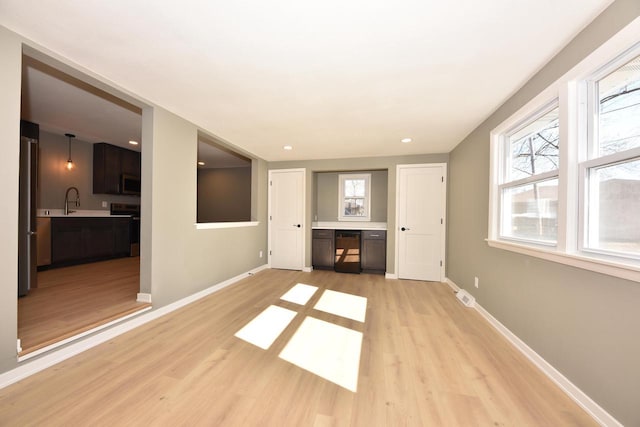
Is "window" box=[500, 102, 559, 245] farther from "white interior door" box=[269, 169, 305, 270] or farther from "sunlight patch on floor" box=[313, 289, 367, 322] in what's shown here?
"white interior door" box=[269, 169, 305, 270]

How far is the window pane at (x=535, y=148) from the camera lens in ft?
6.41

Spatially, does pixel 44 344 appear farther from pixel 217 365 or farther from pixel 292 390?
pixel 292 390

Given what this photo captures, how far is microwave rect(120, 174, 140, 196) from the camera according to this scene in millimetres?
5208

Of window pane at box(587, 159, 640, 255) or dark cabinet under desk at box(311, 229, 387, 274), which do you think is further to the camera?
dark cabinet under desk at box(311, 229, 387, 274)

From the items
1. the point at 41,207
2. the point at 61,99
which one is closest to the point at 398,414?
the point at 61,99

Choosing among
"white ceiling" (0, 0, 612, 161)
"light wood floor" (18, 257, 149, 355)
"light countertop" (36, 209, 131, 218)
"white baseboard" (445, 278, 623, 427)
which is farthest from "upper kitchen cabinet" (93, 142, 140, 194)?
"white baseboard" (445, 278, 623, 427)

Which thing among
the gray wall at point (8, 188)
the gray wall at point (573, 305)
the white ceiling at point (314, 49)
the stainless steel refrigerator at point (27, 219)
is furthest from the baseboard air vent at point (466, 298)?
the stainless steel refrigerator at point (27, 219)

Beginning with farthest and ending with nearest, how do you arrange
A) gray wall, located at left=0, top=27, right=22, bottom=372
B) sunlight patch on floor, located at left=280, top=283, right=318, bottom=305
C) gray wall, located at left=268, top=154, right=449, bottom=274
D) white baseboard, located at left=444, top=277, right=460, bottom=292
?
gray wall, located at left=268, top=154, right=449, bottom=274
white baseboard, located at left=444, top=277, right=460, bottom=292
sunlight patch on floor, located at left=280, top=283, right=318, bottom=305
gray wall, located at left=0, top=27, right=22, bottom=372

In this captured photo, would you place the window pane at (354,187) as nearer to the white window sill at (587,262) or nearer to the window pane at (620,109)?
the white window sill at (587,262)

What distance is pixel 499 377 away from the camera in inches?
68.9

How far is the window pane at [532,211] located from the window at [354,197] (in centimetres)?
286

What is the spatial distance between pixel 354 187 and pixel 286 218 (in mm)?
1619

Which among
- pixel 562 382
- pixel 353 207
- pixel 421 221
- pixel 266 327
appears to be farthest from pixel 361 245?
pixel 562 382

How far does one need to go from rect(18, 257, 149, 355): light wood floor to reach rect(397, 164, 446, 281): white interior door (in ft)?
→ 12.9
